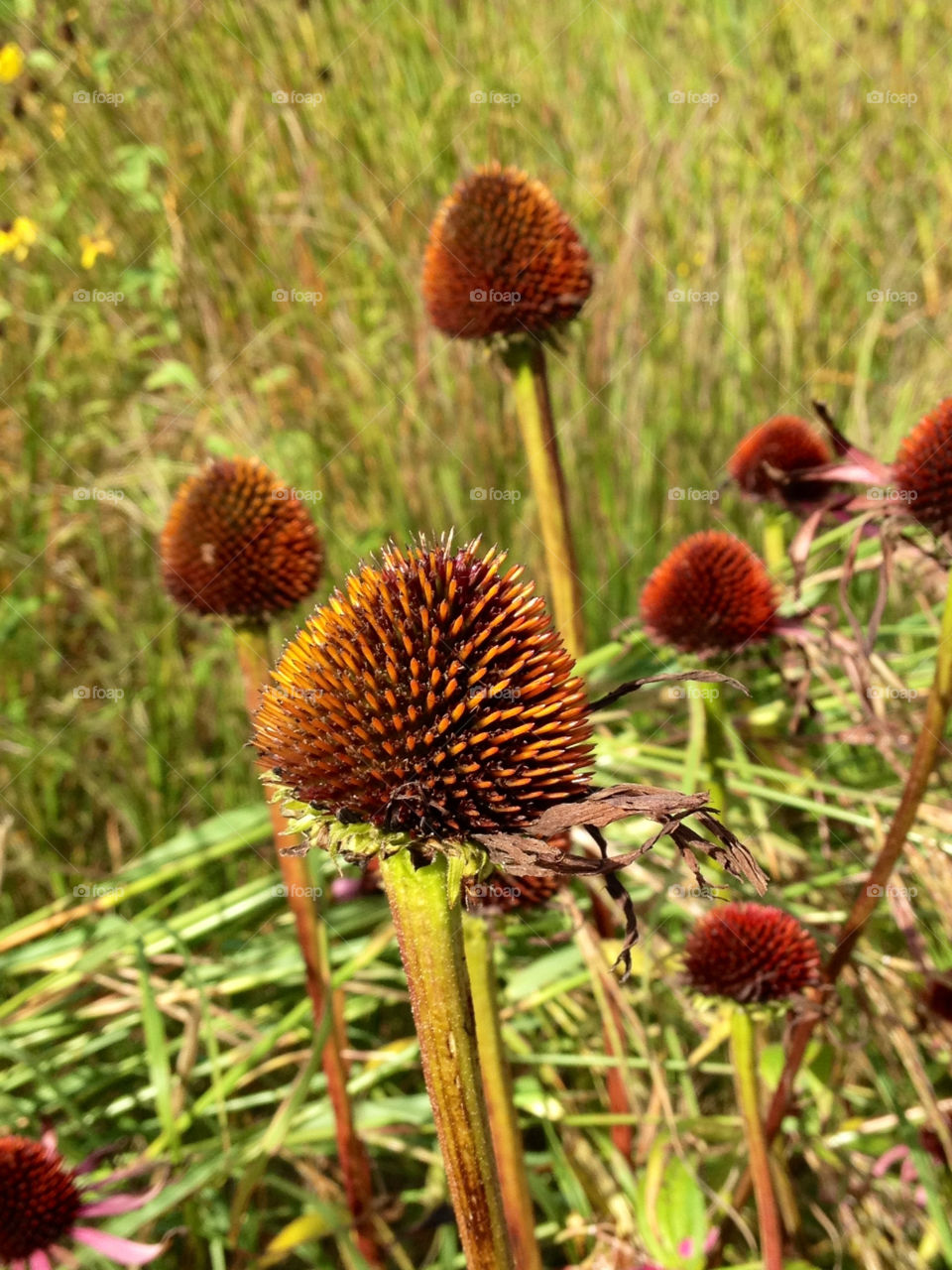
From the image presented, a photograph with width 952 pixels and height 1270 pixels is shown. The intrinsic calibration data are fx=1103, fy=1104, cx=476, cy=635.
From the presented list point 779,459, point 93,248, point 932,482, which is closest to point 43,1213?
point 932,482

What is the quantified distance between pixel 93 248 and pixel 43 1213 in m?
3.13

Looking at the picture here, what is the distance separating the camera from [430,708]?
107 cm

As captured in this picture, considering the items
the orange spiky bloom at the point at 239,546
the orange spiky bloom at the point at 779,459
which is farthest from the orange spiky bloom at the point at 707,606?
the orange spiky bloom at the point at 239,546

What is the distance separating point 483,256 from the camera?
7.31 feet

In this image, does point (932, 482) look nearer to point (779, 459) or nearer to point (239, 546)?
point (779, 459)

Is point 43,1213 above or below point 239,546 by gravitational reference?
below

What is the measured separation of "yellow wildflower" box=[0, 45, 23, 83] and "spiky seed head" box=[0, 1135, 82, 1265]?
12.5 feet

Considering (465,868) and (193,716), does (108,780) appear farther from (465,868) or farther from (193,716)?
(465,868)

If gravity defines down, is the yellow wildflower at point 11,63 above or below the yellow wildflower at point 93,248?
above

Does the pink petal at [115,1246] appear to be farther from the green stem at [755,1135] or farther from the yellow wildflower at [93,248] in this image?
the yellow wildflower at [93,248]

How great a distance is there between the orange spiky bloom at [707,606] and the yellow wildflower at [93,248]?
2.63 m

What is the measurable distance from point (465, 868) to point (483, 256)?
1548 millimetres

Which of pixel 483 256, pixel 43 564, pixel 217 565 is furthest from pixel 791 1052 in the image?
pixel 43 564

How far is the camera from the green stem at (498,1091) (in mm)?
1478
